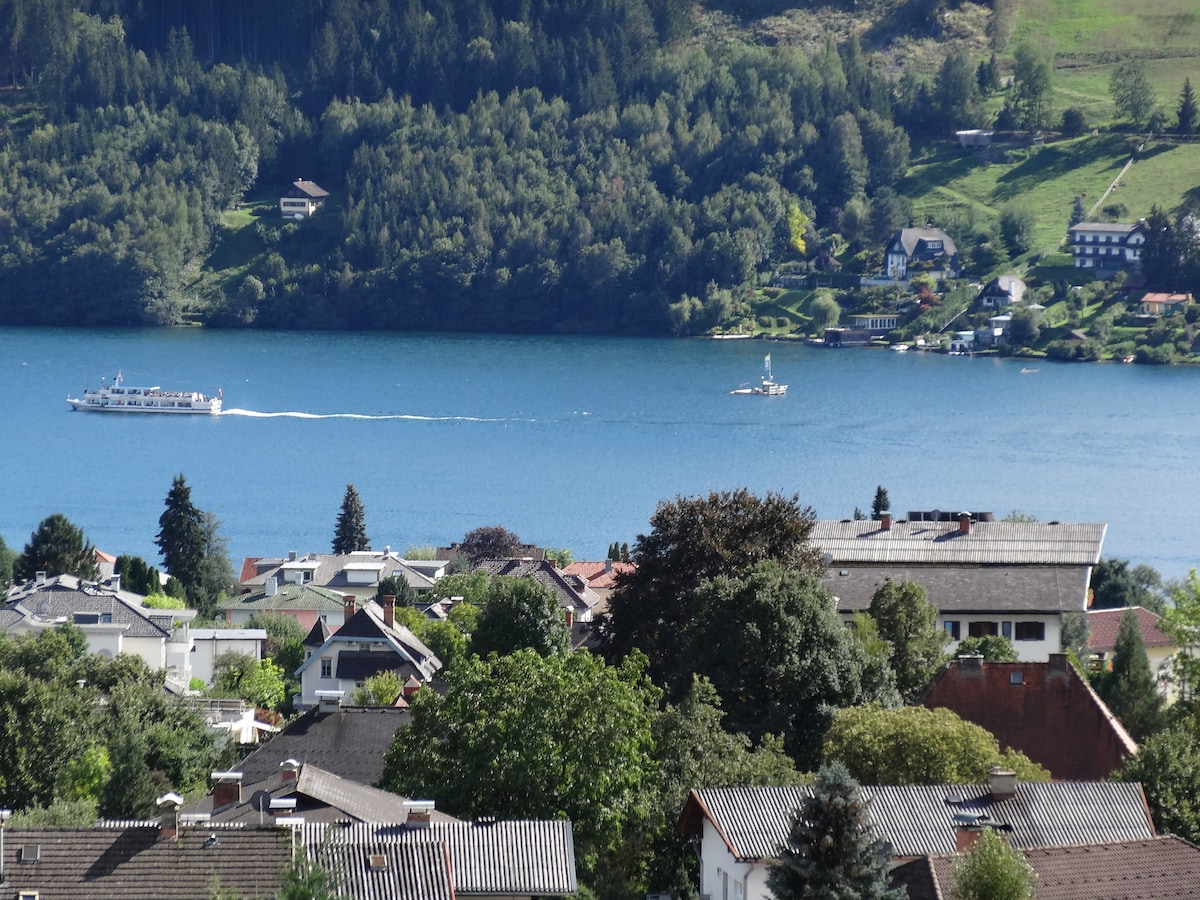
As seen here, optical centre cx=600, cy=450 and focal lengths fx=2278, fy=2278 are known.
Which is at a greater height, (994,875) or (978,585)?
(994,875)

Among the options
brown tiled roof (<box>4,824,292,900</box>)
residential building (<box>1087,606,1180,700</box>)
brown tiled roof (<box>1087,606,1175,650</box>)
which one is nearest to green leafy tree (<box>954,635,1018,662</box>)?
residential building (<box>1087,606,1180,700</box>)

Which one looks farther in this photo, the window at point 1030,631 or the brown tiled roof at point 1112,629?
the brown tiled roof at point 1112,629

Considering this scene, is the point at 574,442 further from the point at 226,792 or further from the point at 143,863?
the point at 143,863

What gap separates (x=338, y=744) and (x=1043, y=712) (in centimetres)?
864

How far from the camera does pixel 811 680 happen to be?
28969mm

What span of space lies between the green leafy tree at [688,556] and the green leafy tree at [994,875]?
16.2 m

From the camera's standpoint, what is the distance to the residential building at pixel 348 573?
192 ft

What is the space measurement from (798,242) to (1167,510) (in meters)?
102

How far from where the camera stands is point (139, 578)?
59.9 m

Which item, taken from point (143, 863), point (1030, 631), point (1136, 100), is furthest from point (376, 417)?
point (143, 863)

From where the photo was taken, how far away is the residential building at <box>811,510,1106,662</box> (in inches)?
1533

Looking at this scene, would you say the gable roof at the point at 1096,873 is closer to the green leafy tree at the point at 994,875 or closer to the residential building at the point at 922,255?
the green leafy tree at the point at 994,875

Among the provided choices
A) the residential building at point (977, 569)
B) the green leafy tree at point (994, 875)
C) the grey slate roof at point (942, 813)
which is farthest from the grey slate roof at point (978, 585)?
the green leafy tree at point (994, 875)

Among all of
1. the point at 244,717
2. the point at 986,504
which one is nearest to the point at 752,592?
the point at 244,717
